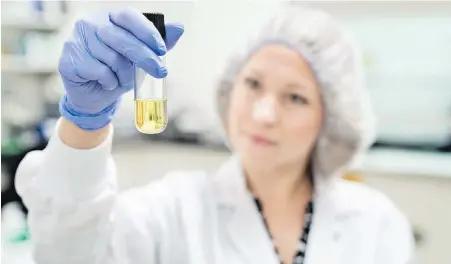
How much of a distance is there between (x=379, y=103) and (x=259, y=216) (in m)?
0.35

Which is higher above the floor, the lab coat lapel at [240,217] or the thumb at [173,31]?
the thumb at [173,31]

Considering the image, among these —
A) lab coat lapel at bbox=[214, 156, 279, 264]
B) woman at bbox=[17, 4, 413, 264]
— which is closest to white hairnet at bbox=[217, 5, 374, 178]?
woman at bbox=[17, 4, 413, 264]

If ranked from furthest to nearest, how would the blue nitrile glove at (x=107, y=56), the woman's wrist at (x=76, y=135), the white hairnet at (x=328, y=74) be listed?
1. the white hairnet at (x=328, y=74)
2. the woman's wrist at (x=76, y=135)
3. the blue nitrile glove at (x=107, y=56)

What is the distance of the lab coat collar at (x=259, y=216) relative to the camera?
42.4 inches

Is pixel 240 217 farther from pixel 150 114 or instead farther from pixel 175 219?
pixel 150 114

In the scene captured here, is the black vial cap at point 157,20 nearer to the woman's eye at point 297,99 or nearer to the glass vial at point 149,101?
the glass vial at point 149,101

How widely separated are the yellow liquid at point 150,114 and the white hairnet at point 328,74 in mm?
368

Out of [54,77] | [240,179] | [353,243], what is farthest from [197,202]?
[54,77]

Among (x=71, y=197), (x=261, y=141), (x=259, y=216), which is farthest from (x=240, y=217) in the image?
(x=71, y=197)

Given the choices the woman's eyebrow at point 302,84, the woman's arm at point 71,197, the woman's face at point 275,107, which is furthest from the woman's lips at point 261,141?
the woman's arm at point 71,197

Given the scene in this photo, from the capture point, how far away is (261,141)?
107 cm

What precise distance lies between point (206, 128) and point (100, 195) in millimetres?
339

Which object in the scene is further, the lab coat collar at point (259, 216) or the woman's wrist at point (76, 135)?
the lab coat collar at point (259, 216)

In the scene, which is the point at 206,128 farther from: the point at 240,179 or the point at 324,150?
the point at 324,150
